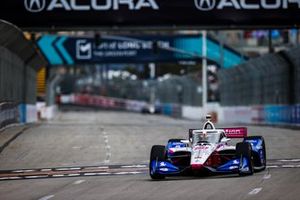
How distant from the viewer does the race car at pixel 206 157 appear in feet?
54.6

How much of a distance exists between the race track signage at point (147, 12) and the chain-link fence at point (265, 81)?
6.01 metres

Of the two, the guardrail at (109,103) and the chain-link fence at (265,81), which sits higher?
the chain-link fence at (265,81)

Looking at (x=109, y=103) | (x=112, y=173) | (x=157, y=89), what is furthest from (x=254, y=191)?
(x=109, y=103)

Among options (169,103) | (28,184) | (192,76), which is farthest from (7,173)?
(169,103)

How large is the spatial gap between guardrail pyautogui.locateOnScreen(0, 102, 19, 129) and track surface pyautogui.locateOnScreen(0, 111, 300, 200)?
1007 mm

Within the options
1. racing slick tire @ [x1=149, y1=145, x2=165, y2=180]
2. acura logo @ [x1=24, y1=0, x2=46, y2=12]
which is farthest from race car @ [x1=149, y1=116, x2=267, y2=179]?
acura logo @ [x1=24, y1=0, x2=46, y2=12]

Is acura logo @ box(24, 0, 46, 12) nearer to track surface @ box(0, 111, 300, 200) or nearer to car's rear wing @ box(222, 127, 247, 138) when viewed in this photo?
track surface @ box(0, 111, 300, 200)

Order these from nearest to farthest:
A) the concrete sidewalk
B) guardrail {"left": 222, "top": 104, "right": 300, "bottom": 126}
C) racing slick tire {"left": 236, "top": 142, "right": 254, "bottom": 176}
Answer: racing slick tire {"left": 236, "top": 142, "right": 254, "bottom": 176} < the concrete sidewalk < guardrail {"left": 222, "top": 104, "right": 300, "bottom": 126}

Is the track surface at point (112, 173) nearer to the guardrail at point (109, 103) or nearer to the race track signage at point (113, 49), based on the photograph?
the race track signage at point (113, 49)

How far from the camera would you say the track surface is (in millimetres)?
14250

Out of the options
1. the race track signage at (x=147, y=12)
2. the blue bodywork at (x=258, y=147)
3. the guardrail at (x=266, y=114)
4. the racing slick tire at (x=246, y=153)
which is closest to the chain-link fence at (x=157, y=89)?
the guardrail at (x=266, y=114)

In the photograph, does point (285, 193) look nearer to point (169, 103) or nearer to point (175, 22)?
point (175, 22)

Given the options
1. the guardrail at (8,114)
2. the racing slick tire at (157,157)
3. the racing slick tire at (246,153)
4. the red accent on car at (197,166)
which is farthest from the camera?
the guardrail at (8,114)

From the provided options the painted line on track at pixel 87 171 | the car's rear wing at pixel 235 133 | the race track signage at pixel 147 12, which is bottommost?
the painted line on track at pixel 87 171
